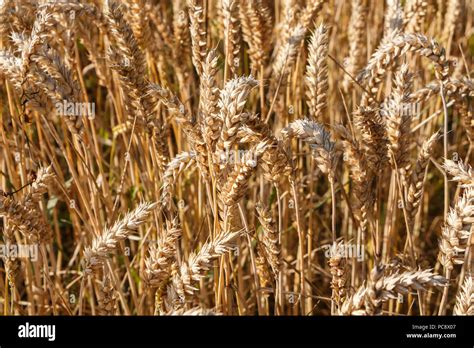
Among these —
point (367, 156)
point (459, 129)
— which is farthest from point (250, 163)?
point (459, 129)

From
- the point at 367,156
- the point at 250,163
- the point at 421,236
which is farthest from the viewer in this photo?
the point at 421,236

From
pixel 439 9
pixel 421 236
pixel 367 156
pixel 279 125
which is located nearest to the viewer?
pixel 367 156

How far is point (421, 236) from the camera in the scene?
2.64 meters

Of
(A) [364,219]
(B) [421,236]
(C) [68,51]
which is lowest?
(B) [421,236]

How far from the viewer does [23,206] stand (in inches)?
57.5

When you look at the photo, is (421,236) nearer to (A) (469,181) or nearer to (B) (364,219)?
(B) (364,219)

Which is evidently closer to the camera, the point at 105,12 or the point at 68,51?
the point at 105,12

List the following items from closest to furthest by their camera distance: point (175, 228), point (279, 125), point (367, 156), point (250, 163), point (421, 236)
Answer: point (250, 163)
point (175, 228)
point (367, 156)
point (279, 125)
point (421, 236)

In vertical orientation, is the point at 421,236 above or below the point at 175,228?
below

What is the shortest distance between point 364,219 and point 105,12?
2.65 ft

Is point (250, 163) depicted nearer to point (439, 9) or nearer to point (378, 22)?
point (439, 9)

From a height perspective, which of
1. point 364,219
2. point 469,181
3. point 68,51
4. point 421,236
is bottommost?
point 421,236
